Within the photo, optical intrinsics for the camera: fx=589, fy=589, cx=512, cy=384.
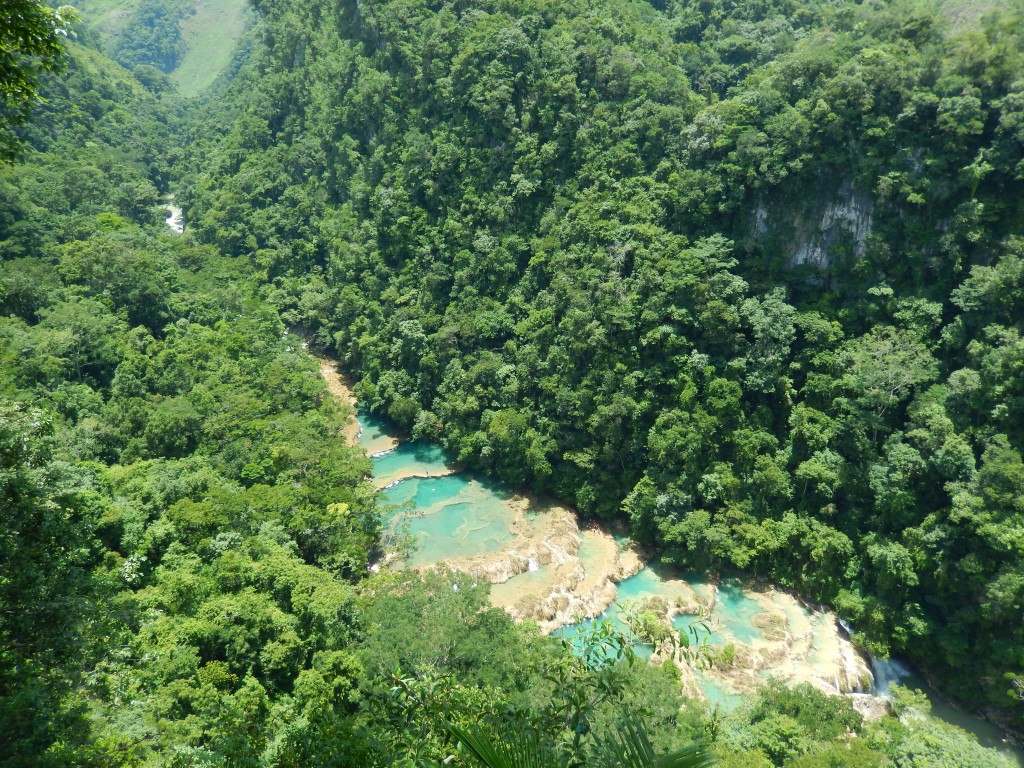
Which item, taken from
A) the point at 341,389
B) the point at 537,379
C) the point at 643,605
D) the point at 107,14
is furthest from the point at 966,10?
the point at 107,14

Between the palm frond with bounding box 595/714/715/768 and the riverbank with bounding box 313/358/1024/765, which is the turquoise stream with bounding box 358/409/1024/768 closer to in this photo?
the riverbank with bounding box 313/358/1024/765

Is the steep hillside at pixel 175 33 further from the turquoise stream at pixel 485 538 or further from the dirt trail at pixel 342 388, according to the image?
the turquoise stream at pixel 485 538

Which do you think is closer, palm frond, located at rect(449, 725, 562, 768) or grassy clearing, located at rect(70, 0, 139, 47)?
palm frond, located at rect(449, 725, 562, 768)

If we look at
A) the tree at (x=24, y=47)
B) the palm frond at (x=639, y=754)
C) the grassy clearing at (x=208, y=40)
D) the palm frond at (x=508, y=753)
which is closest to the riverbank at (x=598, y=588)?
the palm frond at (x=639, y=754)

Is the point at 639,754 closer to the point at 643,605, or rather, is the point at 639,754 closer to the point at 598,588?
the point at 643,605

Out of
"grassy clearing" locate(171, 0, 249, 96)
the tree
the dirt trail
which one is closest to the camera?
the tree

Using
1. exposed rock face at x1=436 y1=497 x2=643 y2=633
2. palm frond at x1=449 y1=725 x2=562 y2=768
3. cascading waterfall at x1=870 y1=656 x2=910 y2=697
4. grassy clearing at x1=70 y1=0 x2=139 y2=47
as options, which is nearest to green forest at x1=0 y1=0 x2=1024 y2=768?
palm frond at x1=449 y1=725 x2=562 y2=768
